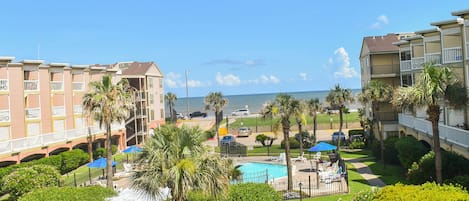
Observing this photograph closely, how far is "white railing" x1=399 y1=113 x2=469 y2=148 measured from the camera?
21562 millimetres

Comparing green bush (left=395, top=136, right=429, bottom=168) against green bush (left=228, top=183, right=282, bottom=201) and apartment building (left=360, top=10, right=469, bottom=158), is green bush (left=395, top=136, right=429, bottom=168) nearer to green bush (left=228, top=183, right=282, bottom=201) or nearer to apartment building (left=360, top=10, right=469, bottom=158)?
apartment building (left=360, top=10, right=469, bottom=158)

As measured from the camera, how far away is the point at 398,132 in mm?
41031

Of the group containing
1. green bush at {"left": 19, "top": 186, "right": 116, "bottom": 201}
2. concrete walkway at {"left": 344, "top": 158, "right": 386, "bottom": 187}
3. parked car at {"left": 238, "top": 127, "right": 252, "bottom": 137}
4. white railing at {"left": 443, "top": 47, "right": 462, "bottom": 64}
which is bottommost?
concrete walkway at {"left": 344, "top": 158, "right": 386, "bottom": 187}

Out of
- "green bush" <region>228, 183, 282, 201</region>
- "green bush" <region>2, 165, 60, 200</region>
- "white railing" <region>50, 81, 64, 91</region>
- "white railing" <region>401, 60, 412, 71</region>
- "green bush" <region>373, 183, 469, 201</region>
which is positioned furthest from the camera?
"white railing" <region>50, 81, 64, 91</region>

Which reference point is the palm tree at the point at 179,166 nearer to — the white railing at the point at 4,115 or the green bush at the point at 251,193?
the green bush at the point at 251,193

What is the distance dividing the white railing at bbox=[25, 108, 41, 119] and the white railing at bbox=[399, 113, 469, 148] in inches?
1271

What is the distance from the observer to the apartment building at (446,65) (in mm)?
23080

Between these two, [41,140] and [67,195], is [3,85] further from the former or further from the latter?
[67,195]

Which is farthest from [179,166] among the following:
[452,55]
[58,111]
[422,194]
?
[58,111]

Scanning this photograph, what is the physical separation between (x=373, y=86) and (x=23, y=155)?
29.9 meters

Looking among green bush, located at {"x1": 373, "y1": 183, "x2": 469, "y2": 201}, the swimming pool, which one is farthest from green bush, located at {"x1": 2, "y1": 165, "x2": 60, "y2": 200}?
green bush, located at {"x1": 373, "y1": 183, "x2": 469, "y2": 201}

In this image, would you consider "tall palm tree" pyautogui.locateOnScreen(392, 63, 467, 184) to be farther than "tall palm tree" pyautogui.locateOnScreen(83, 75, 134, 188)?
No

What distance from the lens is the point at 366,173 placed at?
28.6 m

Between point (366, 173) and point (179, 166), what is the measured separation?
1988 cm
